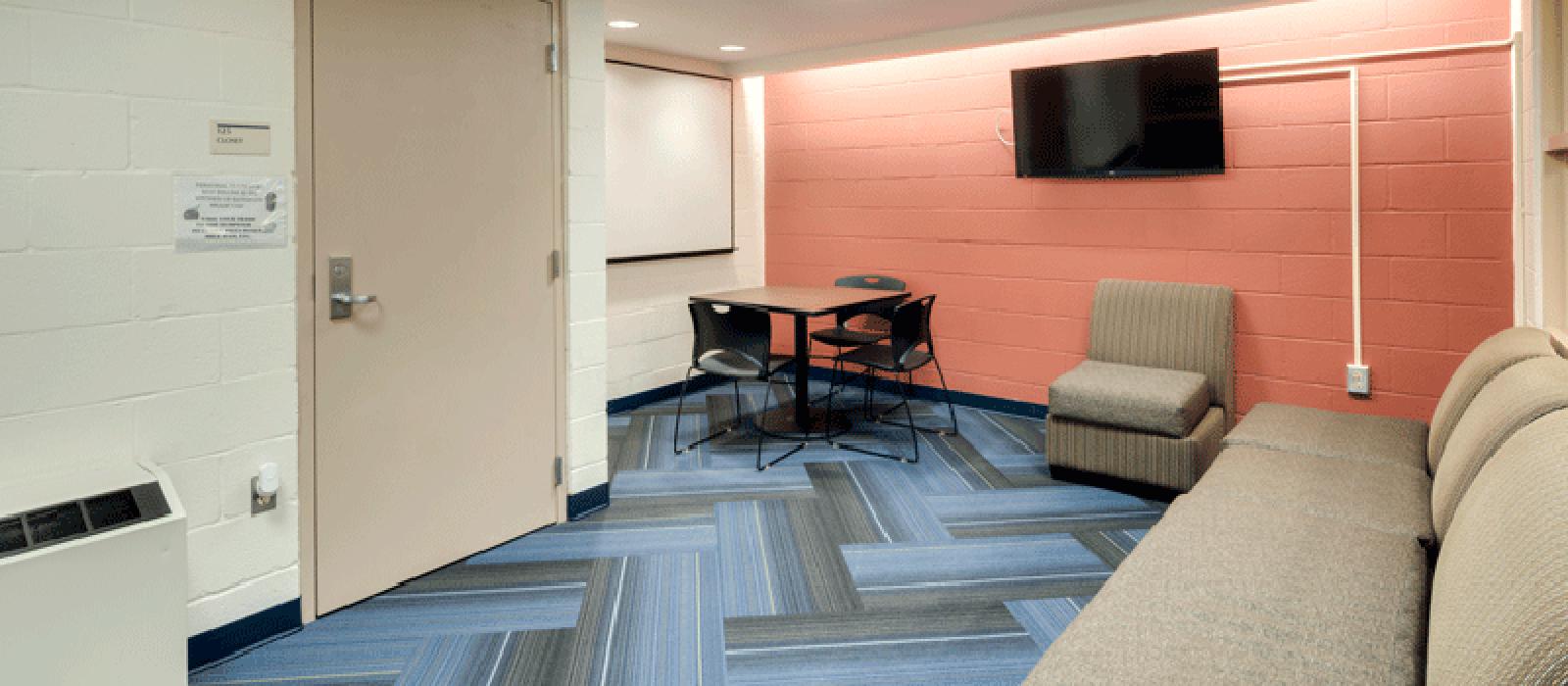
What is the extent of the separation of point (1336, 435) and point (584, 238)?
115 inches

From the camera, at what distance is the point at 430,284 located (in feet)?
10.2

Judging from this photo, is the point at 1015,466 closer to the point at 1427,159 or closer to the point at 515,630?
the point at 1427,159

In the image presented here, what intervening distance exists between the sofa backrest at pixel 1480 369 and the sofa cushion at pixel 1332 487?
150mm

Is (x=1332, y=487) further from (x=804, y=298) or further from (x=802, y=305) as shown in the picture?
(x=804, y=298)

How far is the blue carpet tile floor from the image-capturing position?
8.52ft

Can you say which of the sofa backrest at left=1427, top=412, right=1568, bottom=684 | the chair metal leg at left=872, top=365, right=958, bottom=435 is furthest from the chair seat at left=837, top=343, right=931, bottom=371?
the sofa backrest at left=1427, top=412, right=1568, bottom=684

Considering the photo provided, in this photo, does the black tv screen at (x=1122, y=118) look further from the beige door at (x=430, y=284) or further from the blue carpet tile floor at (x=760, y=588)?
the beige door at (x=430, y=284)

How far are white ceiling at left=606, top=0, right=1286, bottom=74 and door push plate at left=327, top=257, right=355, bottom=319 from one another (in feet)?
7.46

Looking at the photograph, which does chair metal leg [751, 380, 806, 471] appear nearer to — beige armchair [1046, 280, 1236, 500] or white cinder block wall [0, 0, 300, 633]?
beige armchair [1046, 280, 1236, 500]

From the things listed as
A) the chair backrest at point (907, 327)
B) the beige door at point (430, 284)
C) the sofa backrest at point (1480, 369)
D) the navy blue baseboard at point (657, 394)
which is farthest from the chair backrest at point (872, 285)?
the sofa backrest at point (1480, 369)

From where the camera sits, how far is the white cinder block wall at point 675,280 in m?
5.79

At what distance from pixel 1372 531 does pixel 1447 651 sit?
103 centimetres

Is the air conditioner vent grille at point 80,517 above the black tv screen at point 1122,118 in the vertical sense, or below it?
below

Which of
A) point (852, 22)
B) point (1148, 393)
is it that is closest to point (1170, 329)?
point (1148, 393)
